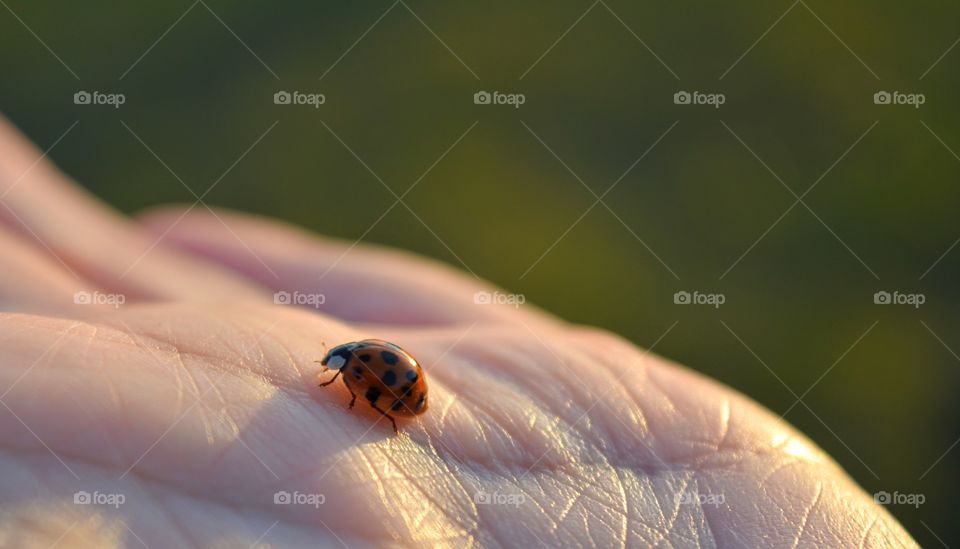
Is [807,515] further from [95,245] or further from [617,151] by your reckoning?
[617,151]

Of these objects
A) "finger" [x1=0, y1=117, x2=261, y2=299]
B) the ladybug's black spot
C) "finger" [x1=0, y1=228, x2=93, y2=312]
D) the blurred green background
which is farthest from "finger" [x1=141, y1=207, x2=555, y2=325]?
the blurred green background

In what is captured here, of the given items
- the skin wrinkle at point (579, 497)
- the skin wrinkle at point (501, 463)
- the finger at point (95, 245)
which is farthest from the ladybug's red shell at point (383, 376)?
the finger at point (95, 245)

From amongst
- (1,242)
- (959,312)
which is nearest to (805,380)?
(959,312)

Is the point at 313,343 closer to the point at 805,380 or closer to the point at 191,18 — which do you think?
the point at 805,380


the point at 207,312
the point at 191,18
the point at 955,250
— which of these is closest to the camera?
the point at 207,312

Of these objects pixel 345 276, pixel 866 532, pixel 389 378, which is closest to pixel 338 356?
pixel 389 378

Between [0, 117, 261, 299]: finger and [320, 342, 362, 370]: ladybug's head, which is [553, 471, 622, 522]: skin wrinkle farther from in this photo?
[0, 117, 261, 299]: finger
